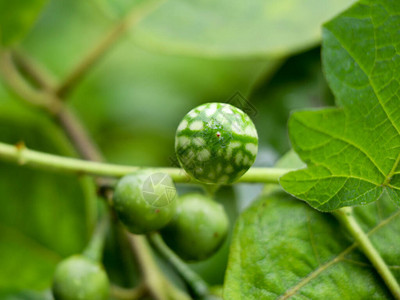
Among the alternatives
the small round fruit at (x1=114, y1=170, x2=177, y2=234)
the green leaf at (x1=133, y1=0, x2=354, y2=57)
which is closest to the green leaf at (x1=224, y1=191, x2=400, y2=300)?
the small round fruit at (x1=114, y1=170, x2=177, y2=234)

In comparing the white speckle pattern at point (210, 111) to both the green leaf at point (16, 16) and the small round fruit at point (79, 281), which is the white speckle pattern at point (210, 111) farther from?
the green leaf at point (16, 16)

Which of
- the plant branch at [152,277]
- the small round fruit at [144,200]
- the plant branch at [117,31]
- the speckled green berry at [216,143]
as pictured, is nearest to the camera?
the speckled green berry at [216,143]

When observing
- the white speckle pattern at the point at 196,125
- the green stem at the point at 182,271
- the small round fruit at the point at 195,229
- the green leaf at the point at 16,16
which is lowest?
the green stem at the point at 182,271

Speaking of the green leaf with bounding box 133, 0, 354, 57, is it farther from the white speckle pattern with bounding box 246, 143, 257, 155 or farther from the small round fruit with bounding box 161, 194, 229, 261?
the white speckle pattern with bounding box 246, 143, 257, 155

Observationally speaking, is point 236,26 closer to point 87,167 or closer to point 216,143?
point 87,167

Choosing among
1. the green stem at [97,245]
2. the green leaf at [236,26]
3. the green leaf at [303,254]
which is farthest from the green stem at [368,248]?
the green leaf at [236,26]

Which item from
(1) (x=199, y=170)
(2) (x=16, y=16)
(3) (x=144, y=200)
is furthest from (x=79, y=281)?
(2) (x=16, y=16)

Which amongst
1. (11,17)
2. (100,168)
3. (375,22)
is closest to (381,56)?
(375,22)
